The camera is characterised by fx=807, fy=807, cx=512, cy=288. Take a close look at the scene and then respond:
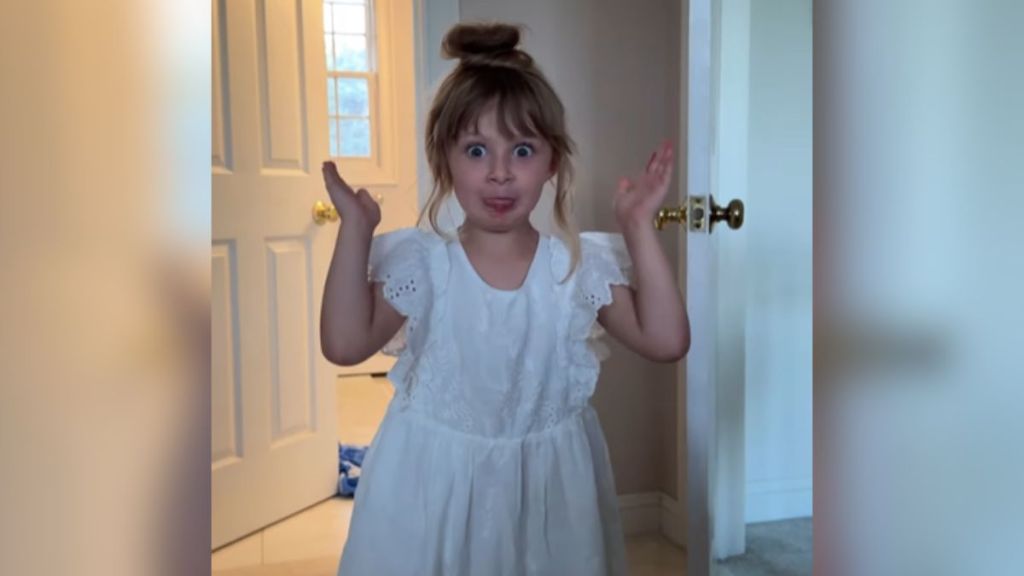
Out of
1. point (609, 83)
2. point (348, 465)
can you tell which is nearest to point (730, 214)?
point (609, 83)

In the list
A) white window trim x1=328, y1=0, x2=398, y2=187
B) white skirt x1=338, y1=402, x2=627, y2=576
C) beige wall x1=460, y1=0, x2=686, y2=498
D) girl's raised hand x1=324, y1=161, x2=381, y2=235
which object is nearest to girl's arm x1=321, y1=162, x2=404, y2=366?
girl's raised hand x1=324, y1=161, x2=381, y2=235

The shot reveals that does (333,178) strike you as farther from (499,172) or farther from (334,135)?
(334,135)

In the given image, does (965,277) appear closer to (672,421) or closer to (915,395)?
(915,395)

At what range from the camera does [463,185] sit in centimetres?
95

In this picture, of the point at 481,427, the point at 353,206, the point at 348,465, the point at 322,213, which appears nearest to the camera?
the point at 353,206

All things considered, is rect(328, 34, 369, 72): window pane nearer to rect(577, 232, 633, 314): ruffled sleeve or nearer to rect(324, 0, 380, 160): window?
rect(324, 0, 380, 160): window

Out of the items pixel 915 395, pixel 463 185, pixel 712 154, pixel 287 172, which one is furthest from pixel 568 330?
pixel 287 172

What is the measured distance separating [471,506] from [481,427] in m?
0.10

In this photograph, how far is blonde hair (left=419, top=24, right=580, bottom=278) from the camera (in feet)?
3.10

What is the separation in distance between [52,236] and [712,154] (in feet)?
3.48

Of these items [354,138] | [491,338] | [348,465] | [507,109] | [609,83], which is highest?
[354,138]

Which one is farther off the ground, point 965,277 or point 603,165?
point 603,165

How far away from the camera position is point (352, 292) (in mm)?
936

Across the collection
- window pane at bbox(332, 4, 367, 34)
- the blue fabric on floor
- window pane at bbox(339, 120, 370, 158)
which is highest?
window pane at bbox(332, 4, 367, 34)
